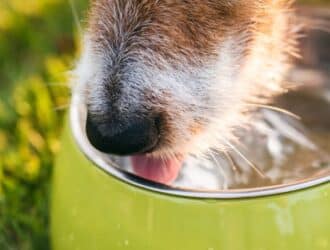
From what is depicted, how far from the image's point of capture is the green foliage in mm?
1951

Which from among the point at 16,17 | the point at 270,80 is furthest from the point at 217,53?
the point at 16,17

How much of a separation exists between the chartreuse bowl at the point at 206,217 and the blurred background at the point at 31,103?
0.44 meters

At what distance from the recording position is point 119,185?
1.38 meters

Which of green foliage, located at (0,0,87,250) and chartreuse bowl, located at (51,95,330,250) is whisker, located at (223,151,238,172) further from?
green foliage, located at (0,0,87,250)

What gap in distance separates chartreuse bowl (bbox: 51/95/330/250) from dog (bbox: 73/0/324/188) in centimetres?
8

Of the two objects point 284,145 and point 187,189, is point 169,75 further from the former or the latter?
point 284,145

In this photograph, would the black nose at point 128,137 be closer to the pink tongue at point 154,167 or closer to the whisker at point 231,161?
the pink tongue at point 154,167

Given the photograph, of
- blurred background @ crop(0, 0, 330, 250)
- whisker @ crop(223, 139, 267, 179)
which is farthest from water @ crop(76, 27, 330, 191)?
blurred background @ crop(0, 0, 330, 250)

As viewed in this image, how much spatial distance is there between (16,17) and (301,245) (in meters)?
1.71

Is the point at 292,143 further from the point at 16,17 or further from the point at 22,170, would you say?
the point at 16,17

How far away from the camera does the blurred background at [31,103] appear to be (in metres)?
1.95

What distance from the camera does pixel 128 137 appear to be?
1.38 metres

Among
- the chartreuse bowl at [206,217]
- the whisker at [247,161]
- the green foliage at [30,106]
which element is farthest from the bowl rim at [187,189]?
the green foliage at [30,106]

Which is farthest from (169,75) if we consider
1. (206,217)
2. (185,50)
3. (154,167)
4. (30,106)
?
(30,106)
